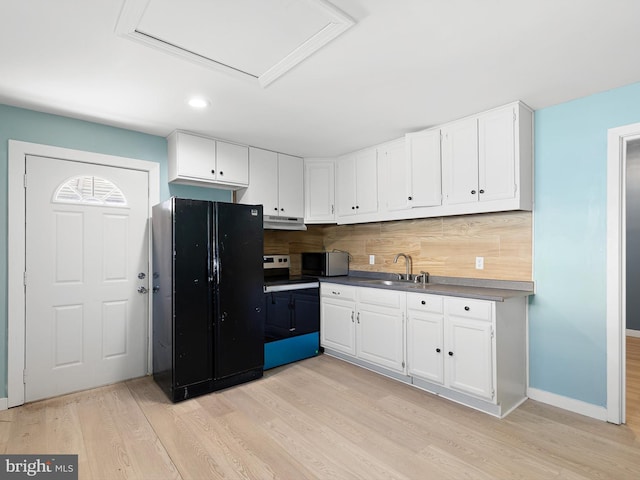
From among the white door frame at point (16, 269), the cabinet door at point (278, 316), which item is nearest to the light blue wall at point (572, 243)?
the cabinet door at point (278, 316)

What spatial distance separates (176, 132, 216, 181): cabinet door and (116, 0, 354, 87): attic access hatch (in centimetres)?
136

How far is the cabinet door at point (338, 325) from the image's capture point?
3.67m

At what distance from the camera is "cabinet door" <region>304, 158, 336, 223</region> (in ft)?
14.0

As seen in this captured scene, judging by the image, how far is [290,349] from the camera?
3.71 meters

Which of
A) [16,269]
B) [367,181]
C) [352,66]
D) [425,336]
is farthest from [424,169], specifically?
[16,269]

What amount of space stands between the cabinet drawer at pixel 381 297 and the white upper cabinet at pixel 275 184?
1.31 metres

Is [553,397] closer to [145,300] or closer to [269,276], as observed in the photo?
[269,276]

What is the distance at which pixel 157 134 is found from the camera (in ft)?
11.1

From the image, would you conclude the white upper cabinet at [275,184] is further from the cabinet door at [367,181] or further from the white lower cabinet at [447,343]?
the white lower cabinet at [447,343]

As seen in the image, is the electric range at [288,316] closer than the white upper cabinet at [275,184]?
Yes

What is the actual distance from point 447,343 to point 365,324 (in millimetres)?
904

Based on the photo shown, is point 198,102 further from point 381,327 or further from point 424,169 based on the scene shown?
point 381,327

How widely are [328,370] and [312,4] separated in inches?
121

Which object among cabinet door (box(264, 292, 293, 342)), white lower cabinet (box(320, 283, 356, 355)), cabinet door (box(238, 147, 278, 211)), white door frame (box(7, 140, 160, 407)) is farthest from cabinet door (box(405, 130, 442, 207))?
white door frame (box(7, 140, 160, 407))
